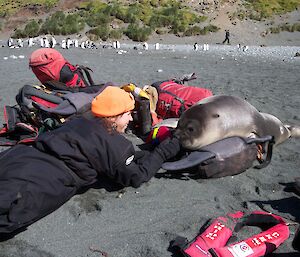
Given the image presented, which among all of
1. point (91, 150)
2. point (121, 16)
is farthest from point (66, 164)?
point (121, 16)

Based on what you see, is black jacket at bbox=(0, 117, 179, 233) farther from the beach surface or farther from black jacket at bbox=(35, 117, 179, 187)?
the beach surface

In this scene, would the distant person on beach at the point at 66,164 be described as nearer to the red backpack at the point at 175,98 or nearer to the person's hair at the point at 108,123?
the person's hair at the point at 108,123

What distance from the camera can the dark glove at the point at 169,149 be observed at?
3.84 m

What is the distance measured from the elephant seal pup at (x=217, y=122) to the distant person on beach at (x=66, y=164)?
589mm

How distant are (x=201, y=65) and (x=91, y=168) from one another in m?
9.69

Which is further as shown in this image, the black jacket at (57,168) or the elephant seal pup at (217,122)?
the elephant seal pup at (217,122)

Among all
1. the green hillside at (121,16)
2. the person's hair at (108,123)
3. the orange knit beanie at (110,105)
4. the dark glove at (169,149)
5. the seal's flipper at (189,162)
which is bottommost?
the green hillside at (121,16)

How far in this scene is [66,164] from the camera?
3.24 meters

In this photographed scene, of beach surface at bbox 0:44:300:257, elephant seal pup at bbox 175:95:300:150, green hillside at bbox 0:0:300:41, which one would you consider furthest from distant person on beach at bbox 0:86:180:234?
green hillside at bbox 0:0:300:41

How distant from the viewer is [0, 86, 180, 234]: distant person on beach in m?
2.95

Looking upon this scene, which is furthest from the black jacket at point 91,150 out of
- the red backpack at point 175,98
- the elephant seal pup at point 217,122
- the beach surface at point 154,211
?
the red backpack at point 175,98

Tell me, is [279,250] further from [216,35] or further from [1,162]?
[216,35]

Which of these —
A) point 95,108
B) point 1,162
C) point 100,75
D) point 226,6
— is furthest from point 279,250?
point 226,6

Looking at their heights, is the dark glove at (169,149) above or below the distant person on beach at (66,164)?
below
